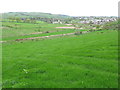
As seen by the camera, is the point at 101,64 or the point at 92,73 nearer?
the point at 92,73

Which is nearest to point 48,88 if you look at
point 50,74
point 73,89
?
point 73,89

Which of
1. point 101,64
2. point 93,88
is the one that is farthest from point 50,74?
point 101,64

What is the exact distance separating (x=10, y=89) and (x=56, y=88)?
3111mm

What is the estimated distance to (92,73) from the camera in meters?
9.65

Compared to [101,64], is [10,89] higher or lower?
lower

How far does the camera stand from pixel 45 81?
8922mm

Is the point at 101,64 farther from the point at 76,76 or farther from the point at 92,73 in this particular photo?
the point at 76,76

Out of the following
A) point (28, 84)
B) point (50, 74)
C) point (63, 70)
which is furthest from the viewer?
point (63, 70)

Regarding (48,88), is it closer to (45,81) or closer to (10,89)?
(45,81)

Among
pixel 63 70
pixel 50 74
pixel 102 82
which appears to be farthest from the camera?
pixel 63 70

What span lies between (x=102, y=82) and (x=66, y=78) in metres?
2.51

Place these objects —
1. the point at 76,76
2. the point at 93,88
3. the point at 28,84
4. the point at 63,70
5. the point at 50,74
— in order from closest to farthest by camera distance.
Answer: the point at 93,88 < the point at 28,84 < the point at 76,76 < the point at 50,74 < the point at 63,70

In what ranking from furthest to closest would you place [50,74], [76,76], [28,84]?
1. [50,74]
2. [76,76]
3. [28,84]

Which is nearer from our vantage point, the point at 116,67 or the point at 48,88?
the point at 48,88
